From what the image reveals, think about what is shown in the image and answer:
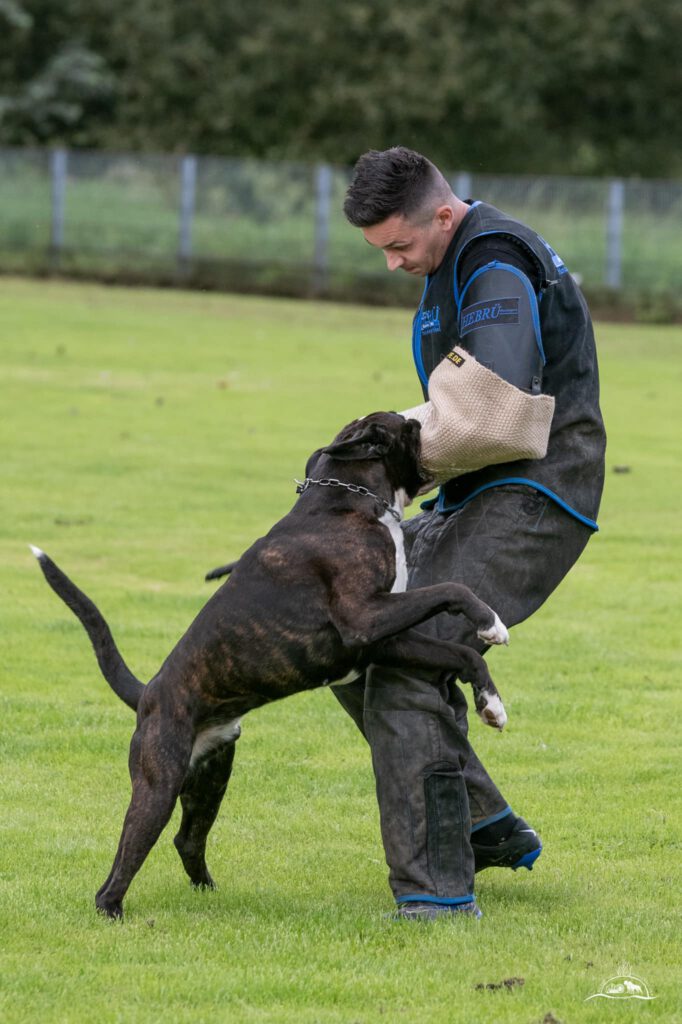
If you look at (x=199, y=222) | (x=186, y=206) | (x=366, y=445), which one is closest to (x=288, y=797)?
(x=366, y=445)

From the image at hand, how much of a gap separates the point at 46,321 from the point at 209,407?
772 cm

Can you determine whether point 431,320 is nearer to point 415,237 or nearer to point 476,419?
point 415,237

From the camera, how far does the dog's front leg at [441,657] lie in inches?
188

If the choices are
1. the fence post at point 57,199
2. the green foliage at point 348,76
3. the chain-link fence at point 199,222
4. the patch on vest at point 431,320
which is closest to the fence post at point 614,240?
the chain-link fence at point 199,222

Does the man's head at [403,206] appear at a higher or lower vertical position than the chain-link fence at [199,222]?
higher

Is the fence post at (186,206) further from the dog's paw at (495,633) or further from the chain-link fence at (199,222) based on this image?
the dog's paw at (495,633)

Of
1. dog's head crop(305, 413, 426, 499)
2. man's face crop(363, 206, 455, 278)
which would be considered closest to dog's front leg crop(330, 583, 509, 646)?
dog's head crop(305, 413, 426, 499)

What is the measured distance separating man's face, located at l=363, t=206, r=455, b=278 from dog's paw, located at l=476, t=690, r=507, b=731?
1334 mm

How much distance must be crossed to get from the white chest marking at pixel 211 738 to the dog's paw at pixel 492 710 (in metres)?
0.76

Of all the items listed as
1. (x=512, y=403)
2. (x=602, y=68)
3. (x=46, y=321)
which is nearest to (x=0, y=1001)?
(x=512, y=403)

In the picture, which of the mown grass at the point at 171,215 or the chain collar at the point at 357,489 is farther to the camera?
the mown grass at the point at 171,215

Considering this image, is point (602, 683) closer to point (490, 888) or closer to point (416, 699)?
point (490, 888)

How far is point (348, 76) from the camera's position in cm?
4094

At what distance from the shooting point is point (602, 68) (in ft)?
138
